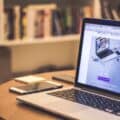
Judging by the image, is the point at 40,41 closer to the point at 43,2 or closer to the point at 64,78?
the point at 43,2

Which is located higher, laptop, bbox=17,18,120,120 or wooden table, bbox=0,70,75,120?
laptop, bbox=17,18,120,120

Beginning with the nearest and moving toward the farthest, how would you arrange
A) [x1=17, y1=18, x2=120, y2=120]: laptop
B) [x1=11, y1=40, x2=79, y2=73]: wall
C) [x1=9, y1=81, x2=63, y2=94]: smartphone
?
[x1=17, y1=18, x2=120, y2=120]: laptop
[x1=9, y1=81, x2=63, y2=94]: smartphone
[x1=11, y1=40, x2=79, y2=73]: wall

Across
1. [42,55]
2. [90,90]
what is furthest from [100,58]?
[42,55]

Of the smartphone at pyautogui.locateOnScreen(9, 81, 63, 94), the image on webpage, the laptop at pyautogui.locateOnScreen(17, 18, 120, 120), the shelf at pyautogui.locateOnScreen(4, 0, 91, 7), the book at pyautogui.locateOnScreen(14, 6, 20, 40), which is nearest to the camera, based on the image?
the laptop at pyautogui.locateOnScreen(17, 18, 120, 120)

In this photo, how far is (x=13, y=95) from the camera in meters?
1.58

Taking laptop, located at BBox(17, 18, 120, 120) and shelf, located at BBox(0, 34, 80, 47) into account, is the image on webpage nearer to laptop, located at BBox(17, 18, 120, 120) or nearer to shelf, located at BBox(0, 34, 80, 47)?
laptop, located at BBox(17, 18, 120, 120)

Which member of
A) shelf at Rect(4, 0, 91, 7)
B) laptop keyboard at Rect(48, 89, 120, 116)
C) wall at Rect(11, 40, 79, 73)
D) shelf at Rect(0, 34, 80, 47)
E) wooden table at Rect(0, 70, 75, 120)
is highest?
shelf at Rect(4, 0, 91, 7)

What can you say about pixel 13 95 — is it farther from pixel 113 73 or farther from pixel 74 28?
pixel 74 28

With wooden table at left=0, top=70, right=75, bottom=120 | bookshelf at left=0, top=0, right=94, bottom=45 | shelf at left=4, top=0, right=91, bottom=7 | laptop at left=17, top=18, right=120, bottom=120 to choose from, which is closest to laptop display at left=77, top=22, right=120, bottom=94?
laptop at left=17, top=18, right=120, bottom=120

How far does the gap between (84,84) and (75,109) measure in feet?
0.96

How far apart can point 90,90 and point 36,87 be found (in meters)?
0.24

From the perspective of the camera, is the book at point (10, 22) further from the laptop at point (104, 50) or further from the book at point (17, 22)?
the laptop at point (104, 50)

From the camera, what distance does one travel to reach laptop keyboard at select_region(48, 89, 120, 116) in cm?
134

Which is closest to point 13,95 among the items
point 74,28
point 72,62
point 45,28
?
point 45,28
